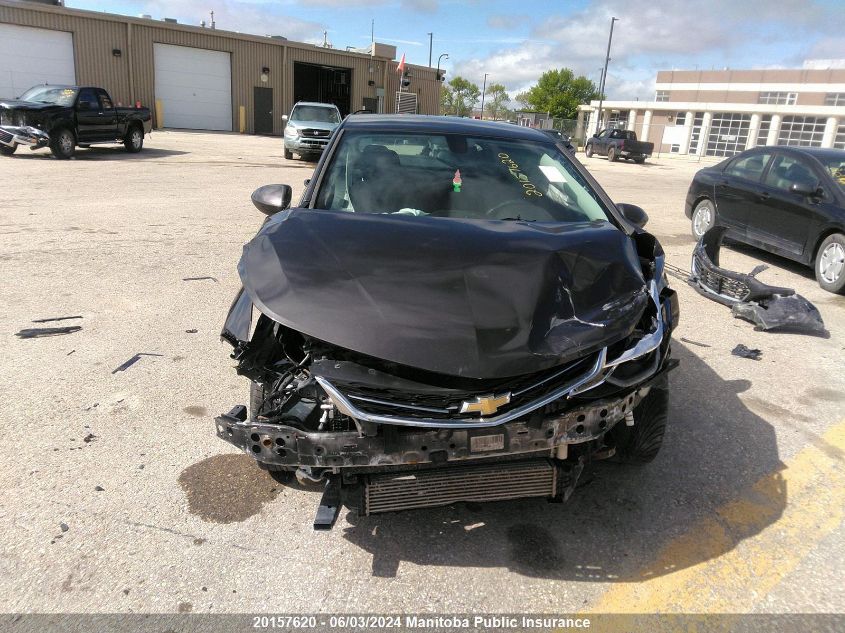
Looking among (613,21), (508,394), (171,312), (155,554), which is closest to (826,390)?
(508,394)

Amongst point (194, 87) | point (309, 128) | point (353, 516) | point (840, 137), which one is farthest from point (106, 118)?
A: point (840, 137)

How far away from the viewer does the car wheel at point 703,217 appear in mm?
9375

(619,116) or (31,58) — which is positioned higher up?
(619,116)

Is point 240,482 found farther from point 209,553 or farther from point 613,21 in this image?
point 613,21

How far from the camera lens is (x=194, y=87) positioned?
35.3 meters

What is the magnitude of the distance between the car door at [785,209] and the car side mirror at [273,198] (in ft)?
20.9

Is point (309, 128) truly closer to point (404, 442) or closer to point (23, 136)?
point (23, 136)

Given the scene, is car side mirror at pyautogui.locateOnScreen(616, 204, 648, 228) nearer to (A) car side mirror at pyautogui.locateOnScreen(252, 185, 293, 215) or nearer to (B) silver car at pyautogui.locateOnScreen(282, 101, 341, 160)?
(A) car side mirror at pyautogui.locateOnScreen(252, 185, 293, 215)

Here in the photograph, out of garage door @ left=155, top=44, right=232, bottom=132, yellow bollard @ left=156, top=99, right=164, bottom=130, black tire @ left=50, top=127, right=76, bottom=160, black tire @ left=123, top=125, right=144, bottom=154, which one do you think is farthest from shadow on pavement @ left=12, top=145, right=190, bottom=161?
garage door @ left=155, top=44, right=232, bottom=132

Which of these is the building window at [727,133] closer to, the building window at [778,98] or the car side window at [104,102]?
the building window at [778,98]

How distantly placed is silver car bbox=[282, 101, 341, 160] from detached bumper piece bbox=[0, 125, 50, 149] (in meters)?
6.84

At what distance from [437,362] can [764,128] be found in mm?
56938

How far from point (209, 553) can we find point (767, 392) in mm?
3814

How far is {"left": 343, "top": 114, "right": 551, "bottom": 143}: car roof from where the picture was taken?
417cm
